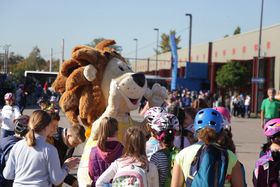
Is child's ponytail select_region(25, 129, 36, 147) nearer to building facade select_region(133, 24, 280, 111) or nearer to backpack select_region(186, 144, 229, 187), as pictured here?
backpack select_region(186, 144, 229, 187)

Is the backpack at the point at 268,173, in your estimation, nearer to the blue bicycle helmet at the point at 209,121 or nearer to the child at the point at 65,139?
the blue bicycle helmet at the point at 209,121

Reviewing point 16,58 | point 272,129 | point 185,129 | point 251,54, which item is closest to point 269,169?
point 272,129

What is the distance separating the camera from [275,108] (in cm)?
1329

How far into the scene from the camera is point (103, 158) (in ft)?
15.5

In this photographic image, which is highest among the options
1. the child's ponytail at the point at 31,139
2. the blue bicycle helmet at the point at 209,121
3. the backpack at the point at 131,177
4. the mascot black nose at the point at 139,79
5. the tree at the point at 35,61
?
the tree at the point at 35,61

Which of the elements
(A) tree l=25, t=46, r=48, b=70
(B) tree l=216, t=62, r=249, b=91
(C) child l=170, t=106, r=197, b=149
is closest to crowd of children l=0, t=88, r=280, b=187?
(C) child l=170, t=106, r=197, b=149

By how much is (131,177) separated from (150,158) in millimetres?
514

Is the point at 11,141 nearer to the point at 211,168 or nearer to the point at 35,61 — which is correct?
the point at 211,168

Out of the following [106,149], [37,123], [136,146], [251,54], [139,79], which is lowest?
[106,149]

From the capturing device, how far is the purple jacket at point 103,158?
4703mm

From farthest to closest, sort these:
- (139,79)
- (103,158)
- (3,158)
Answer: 1. (139,79)
2. (3,158)
3. (103,158)

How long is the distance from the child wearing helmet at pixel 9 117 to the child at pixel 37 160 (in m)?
5.57

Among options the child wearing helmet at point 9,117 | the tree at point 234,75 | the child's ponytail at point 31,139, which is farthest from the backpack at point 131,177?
the tree at point 234,75

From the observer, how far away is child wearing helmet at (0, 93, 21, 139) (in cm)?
1028
